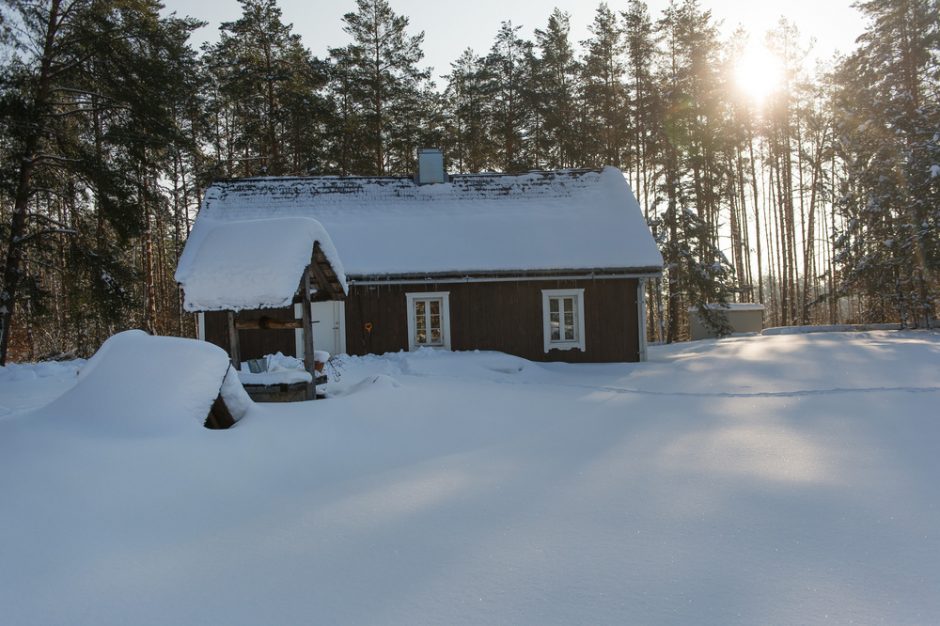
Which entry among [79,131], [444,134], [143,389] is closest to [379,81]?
[444,134]

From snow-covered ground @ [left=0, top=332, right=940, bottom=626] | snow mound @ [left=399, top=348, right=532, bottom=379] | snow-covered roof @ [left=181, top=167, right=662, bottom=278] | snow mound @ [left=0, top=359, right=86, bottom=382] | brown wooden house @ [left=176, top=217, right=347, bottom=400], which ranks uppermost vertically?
snow-covered roof @ [left=181, top=167, right=662, bottom=278]

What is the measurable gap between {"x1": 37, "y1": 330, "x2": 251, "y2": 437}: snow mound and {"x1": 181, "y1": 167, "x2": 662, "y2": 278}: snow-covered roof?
991 cm

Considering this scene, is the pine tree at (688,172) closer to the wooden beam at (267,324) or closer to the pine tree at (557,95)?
the pine tree at (557,95)

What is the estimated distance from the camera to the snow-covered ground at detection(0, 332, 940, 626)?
10.5ft

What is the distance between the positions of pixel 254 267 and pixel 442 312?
331 inches

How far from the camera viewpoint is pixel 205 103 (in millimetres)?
25906

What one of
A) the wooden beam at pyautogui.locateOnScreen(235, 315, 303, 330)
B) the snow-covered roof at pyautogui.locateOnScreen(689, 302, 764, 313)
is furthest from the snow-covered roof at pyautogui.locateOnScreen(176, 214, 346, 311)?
the snow-covered roof at pyautogui.locateOnScreen(689, 302, 764, 313)

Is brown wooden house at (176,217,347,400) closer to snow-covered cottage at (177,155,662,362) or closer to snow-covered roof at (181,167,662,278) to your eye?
snow-covered cottage at (177,155,662,362)

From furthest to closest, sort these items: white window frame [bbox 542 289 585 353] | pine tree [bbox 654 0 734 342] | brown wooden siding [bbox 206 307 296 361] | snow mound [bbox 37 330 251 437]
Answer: pine tree [bbox 654 0 734 342] → white window frame [bbox 542 289 585 353] → brown wooden siding [bbox 206 307 296 361] → snow mound [bbox 37 330 251 437]

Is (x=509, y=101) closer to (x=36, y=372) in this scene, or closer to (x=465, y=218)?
(x=465, y=218)

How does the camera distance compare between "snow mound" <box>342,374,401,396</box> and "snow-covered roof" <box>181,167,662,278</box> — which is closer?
"snow mound" <box>342,374,401,396</box>

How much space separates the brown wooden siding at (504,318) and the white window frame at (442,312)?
0.11m

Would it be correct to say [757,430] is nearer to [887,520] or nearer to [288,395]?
[887,520]

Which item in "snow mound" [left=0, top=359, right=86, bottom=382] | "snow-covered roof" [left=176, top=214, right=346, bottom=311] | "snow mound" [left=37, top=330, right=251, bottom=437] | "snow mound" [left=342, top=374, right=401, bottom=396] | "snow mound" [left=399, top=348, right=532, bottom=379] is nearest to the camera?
"snow mound" [left=37, top=330, right=251, bottom=437]
